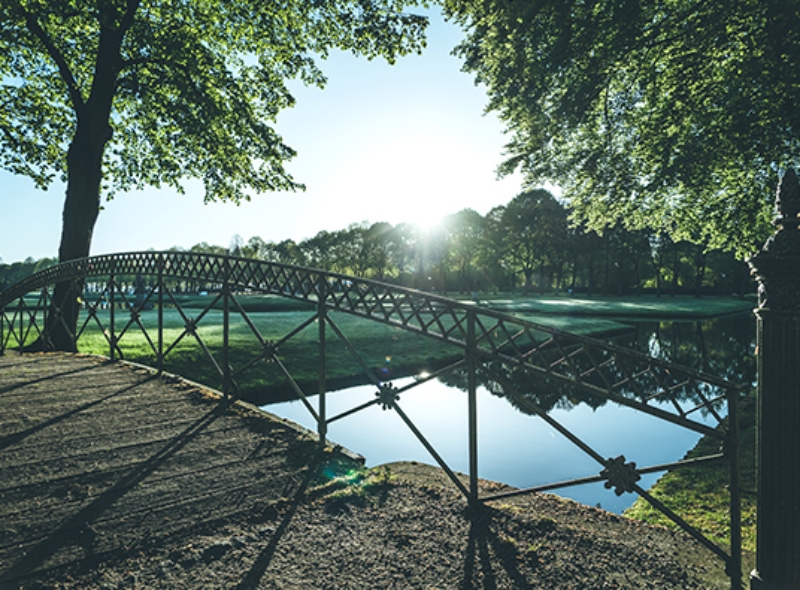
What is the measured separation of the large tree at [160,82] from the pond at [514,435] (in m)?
7.80

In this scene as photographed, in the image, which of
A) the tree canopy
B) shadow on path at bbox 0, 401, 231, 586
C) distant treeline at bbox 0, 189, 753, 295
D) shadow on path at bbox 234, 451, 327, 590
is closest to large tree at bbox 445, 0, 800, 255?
the tree canopy

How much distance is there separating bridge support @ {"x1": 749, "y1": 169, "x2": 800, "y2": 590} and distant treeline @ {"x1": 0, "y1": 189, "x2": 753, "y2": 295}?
130 feet

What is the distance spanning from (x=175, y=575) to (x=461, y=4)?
13.2 meters

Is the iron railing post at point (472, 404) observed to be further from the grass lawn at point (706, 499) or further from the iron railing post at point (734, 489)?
the grass lawn at point (706, 499)

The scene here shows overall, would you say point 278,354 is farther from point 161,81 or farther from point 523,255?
point 523,255

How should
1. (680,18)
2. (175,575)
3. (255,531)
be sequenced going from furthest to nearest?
1. (680,18)
2. (255,531)
3. (175,575)

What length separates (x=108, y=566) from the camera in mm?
2980

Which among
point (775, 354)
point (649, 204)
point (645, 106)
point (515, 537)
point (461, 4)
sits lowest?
point (515, 537)

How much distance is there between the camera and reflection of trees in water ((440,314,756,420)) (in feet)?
40.8

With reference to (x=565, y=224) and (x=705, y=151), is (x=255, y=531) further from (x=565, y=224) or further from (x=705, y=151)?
(x=565, y=224)

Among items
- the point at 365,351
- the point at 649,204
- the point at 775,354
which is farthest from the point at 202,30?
the point at 775,354

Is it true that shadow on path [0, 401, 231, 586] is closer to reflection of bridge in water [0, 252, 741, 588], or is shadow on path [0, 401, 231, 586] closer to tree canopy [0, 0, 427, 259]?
reflection of bridge in water [0, 252, 741, 588]


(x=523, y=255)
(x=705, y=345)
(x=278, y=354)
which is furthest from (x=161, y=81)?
(x=523, y=255)

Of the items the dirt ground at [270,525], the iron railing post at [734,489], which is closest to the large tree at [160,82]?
the dirt ground at [270,525]
